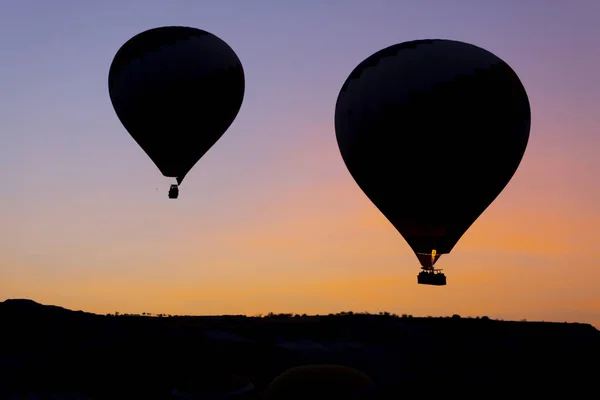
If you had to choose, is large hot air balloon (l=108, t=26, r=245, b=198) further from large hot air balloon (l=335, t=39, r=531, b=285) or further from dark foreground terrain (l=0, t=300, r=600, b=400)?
dark foreground terrain (l=0, t=300, r=600, b=400)

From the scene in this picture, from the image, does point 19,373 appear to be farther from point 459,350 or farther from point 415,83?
point 415,83

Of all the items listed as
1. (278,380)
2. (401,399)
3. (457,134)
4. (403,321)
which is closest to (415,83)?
(457,134)

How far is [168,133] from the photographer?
29656 mm

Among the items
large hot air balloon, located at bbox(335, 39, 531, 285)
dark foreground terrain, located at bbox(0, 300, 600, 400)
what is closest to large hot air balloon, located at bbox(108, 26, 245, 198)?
large hot air balloon, located at bbox(335, 39, 531, 285)

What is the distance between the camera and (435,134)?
22188 millimetres

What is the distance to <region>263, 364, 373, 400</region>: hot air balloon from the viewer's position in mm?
19312

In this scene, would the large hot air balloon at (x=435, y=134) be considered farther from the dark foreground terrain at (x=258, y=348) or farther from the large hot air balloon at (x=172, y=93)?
the dark foreground terrain at (x=258, y=348)

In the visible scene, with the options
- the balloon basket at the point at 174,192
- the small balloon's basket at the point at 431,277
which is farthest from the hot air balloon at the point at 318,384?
the balloon basket at the point at 174,192

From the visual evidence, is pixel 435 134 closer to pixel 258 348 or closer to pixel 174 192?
pixel 174 192

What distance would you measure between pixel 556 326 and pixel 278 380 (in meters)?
40.6

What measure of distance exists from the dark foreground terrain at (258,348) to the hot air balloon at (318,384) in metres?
13.7

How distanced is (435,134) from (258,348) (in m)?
→ 25.1

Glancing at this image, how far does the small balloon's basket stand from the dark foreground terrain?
13323mm

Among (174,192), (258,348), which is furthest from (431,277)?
(258,348)
